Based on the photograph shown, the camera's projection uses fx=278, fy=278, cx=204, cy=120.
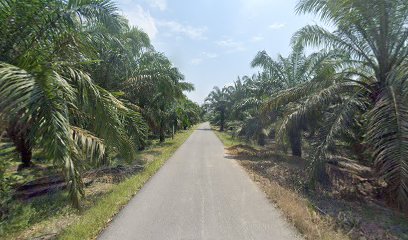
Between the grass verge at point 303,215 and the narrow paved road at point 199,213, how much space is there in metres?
0.19

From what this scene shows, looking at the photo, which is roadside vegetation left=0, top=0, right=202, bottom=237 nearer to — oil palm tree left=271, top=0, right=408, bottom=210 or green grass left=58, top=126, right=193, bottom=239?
green grass left=58, top=126, right=193, bottom=239

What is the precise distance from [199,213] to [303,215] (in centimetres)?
207

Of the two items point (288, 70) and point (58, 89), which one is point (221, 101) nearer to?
point (288, 70)

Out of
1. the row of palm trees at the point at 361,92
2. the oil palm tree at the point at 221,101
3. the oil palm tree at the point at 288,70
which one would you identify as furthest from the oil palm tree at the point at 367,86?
the oil palm tree at the point at 221,101

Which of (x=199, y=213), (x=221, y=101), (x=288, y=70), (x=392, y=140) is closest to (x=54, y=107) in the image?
(x=199, y=213)

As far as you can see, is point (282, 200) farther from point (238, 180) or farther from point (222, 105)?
point (222, 105)

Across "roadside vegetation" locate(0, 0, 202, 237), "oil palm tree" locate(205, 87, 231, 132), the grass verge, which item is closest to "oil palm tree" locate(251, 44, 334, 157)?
the grass verge

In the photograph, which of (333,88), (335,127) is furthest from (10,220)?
(333,88)

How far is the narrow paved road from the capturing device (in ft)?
15.7

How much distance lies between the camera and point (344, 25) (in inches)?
323

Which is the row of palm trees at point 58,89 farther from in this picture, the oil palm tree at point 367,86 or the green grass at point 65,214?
the oil palm tree at point 367,86

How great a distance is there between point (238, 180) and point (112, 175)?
4.29 m

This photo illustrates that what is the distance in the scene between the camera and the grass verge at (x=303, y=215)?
15.3 feet

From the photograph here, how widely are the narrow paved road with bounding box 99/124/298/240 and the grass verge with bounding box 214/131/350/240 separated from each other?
189 millimetres
